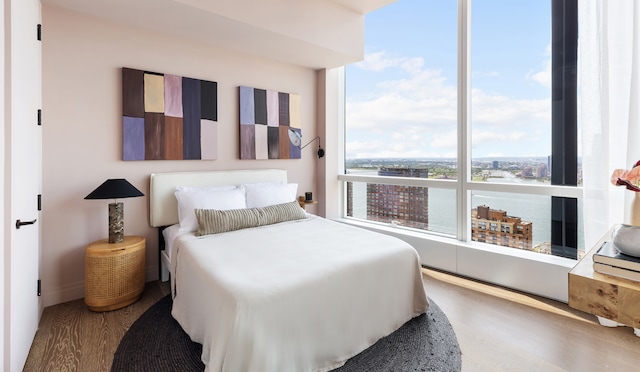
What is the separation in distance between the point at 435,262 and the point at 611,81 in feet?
7.16

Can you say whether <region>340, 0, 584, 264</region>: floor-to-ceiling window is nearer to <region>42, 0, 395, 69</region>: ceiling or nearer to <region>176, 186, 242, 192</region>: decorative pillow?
<region>42, 0, 395, 69</region>: ceiling

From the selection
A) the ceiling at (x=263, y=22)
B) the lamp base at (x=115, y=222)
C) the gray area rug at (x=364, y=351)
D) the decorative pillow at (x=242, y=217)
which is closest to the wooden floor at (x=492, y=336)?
the gray area rug at (x=364, y=351)

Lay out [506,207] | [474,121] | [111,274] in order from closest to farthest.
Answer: [111,274], [506,207], [474,121]

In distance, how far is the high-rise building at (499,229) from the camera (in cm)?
299

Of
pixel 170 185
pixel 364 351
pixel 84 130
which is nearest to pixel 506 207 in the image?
pixel 364 351

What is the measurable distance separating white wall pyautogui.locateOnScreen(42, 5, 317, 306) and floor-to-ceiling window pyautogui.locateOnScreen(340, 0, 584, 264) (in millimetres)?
2428

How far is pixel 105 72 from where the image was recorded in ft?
9.12

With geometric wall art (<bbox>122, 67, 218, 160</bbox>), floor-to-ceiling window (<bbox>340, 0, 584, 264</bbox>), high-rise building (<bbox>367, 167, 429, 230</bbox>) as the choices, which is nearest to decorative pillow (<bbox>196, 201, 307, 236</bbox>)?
geometric wall art (<bbox>122, 67, 218, 160</bbox>)

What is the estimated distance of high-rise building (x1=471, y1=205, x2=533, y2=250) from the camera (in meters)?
2.99

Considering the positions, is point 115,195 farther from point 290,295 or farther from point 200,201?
point 290,295

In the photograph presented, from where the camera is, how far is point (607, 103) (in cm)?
226

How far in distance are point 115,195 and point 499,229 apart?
3.60 metres

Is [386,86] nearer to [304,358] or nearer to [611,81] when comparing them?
[611,81]

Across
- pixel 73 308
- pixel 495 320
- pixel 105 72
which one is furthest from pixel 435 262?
pixel 105 72
